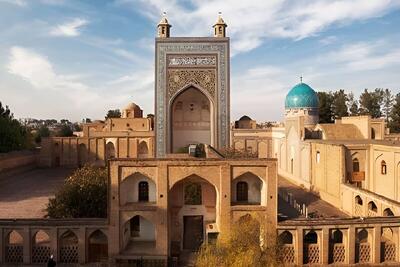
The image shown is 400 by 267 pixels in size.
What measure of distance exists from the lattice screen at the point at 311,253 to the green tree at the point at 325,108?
28.8 meters

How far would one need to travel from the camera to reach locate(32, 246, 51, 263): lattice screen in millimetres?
10399

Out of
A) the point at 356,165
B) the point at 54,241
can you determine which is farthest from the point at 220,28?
the point at 54,241

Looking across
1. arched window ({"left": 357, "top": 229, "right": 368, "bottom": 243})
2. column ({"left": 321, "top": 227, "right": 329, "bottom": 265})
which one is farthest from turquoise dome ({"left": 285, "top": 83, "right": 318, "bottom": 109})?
column ({"left": 321, "top": 227, "right": 329, "bottom": 265})

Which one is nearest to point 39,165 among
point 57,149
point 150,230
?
point 57,149

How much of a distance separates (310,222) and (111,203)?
5.85 metres

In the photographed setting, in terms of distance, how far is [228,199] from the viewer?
1071cm

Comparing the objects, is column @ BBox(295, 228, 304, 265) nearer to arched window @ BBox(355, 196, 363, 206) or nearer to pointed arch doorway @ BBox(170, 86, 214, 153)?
arched window @ BBox(355, 196, 363, 206)

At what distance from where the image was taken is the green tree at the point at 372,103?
40.8 metres

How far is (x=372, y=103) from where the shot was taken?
40875mm

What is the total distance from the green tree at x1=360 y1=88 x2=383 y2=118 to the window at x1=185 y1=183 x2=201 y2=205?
33907 mm

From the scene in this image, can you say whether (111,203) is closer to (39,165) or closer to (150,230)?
(150,230)

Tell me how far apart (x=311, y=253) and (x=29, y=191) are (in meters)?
16.5

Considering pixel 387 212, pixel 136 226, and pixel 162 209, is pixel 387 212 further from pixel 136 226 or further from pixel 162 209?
pixel 136 226

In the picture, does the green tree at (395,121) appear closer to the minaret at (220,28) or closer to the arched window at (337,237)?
the minaret at (220,28)
